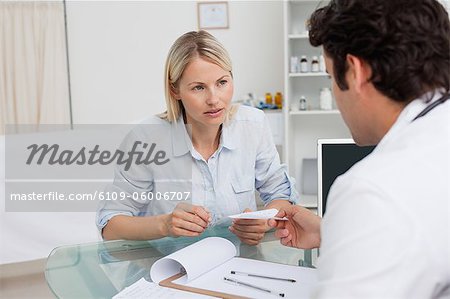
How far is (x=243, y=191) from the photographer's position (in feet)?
5.64

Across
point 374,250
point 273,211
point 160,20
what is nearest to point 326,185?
point 273,211

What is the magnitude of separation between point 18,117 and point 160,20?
53.7 inches

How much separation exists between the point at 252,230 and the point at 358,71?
746mm

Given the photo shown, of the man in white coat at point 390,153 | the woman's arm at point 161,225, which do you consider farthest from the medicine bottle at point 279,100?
the man in white coat at point 390,153

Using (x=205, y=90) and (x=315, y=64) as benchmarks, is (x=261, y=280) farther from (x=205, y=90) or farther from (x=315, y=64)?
(x=315, y=64)

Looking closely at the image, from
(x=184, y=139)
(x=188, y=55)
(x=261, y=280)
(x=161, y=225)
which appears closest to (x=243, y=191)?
(x=184, y=139)

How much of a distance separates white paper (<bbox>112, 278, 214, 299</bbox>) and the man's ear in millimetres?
533

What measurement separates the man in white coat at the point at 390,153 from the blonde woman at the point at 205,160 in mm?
666

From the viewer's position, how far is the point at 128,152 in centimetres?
163

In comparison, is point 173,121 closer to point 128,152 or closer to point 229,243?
point 128,152

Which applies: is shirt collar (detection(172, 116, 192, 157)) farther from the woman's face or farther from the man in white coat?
the man in white coat

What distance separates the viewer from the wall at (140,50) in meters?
4.09

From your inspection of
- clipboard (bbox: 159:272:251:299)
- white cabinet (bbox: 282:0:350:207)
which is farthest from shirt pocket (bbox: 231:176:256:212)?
white cabinet (bbox: 282:0:350:207)

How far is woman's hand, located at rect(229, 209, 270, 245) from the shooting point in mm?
1438
